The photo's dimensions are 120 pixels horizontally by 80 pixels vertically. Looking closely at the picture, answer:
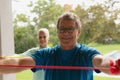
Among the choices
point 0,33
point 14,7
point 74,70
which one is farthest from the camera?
point 14,7

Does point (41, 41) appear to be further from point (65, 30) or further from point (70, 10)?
point (65, 30)

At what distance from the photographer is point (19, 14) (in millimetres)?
→ 1295

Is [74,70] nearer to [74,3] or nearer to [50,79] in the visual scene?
[50,79]

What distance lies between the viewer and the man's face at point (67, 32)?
2.59 ft

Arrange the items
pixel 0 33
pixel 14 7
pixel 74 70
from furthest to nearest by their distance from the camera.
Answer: pixel 14 7 → pixel 0 33 → pixel 74 70

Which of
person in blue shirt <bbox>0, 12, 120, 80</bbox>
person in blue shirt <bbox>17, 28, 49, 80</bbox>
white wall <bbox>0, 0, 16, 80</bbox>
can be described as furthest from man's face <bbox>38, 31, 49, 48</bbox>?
person in blue shirt <bbox>0, 12, 120, 80</bbox>

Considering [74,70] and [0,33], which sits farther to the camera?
[0,33]

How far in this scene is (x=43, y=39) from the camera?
52.7 inches

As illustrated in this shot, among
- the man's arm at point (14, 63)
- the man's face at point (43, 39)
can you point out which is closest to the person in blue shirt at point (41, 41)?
the man's face at point (43, 39)

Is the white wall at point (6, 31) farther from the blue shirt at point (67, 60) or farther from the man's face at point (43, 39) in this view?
the blue shirt at point (67, 60)

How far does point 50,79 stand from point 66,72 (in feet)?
0.21

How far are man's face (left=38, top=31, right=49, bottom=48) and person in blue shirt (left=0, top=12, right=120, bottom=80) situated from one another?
48 centimetres

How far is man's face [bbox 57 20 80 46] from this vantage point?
0.79 m

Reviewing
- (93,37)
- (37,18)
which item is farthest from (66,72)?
(37,18)
